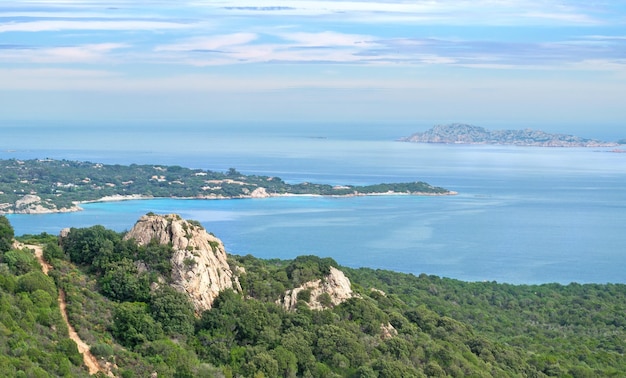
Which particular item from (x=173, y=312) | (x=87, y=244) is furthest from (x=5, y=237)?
(x=173, y=312)

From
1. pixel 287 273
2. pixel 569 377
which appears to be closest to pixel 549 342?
pixel 569 377

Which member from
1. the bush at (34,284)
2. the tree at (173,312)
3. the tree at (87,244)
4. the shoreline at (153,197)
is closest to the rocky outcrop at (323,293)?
the tree at (173,312)

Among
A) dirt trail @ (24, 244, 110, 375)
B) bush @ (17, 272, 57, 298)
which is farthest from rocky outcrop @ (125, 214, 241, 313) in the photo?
bush @ (17, 272, 57, 298)

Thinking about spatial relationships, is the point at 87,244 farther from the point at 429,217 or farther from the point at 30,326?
the point at 429,217

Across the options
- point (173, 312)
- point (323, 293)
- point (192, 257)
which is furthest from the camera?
point (323, 293)

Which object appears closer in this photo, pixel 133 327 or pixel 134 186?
pixel 133 327

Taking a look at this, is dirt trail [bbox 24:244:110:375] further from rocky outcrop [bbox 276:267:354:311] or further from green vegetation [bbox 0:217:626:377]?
rocky outcrop [bbox 276:267:354:311]
